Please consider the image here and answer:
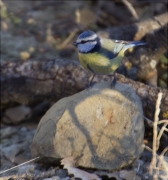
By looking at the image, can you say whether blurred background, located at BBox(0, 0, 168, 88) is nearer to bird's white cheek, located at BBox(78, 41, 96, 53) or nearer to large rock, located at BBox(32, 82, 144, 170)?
bird's white cheek, located at BBox(78, 41, 96, 53)

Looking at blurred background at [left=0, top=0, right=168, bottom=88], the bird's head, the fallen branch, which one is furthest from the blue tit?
blurred background at [left=0, top=0, right=168, bottom=88]

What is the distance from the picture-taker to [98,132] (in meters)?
3.35

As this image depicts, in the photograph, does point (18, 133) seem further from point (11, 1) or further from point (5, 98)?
point (11, 1)

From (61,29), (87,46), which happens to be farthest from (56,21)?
(87,46)

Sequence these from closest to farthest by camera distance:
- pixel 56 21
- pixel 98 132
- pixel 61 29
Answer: pixel 98 132 < pixel 61 29 < pixel 56 21

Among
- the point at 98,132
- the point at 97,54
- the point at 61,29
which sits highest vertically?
the point at 97,54

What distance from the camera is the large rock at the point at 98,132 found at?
3.33 metres

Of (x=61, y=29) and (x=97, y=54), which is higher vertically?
(x=97, y=54)

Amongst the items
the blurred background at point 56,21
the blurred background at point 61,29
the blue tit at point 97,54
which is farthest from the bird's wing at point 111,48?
the blurred background at point 56,21

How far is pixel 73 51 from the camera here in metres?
6.02

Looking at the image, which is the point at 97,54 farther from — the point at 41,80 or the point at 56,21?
the point at 56,21

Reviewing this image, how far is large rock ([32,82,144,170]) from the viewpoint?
10.9 feet

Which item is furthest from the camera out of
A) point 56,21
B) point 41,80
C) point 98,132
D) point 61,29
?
point 56,21

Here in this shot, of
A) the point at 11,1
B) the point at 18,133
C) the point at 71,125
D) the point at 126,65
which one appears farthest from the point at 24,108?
the point at 11,1
